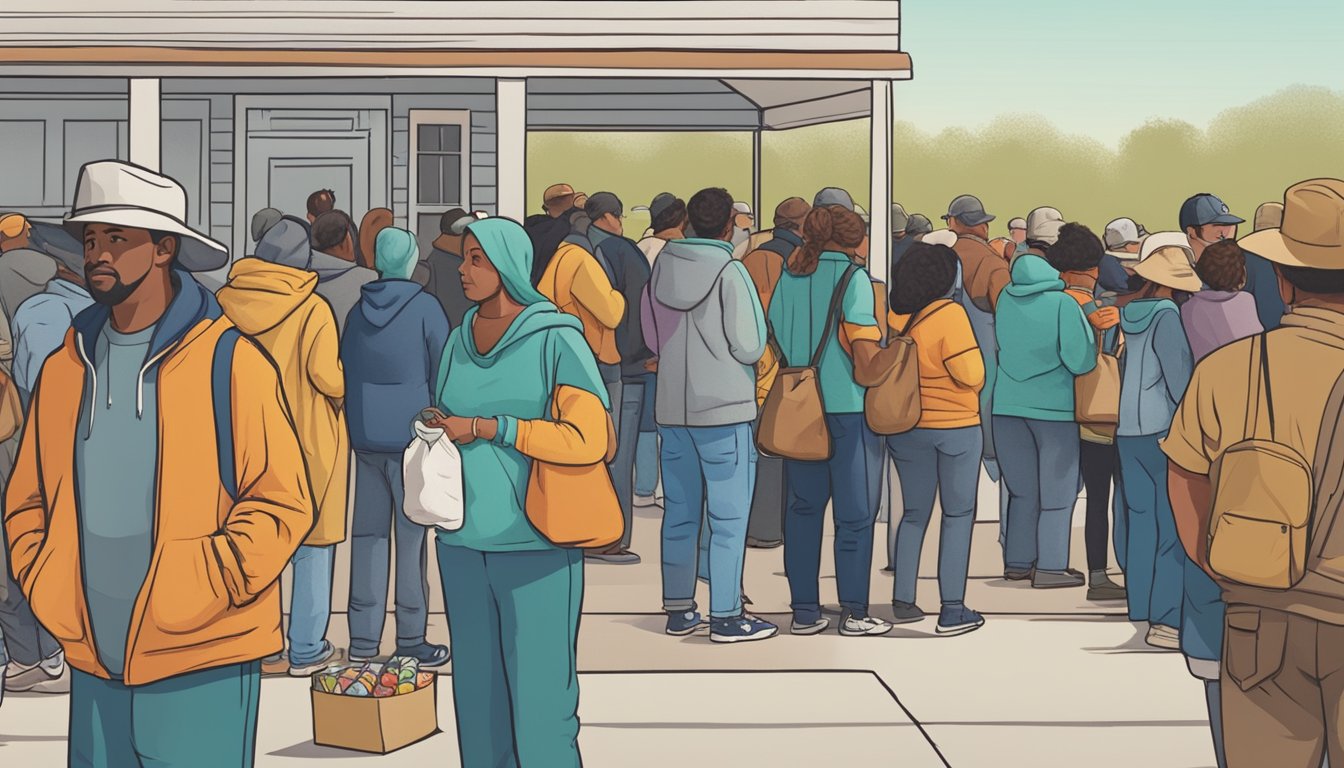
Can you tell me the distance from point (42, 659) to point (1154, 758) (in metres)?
4.85

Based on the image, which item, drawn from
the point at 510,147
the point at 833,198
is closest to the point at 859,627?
the point at 833,198

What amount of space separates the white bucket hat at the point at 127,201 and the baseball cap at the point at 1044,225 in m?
7.64

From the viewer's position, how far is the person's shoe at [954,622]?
8273 mm

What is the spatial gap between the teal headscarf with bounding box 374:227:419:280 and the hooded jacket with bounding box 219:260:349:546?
0.32 metres

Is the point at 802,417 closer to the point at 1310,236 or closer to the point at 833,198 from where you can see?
the point at 833,198

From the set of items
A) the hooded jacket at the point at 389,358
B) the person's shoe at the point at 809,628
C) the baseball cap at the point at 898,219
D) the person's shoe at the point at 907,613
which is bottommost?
the person's shoe at the point at 809,628

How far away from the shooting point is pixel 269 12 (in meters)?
12.7

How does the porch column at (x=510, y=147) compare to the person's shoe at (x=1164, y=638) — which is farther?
the porch column at (x=510, y=147)

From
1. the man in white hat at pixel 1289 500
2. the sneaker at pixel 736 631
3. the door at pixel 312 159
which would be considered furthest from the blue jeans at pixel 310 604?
the door at pixel 312 159

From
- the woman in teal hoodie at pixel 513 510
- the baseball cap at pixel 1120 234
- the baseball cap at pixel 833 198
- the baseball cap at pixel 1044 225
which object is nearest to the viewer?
the woman in teal hoodie at pixel 513 510

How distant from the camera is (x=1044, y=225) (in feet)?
35.4

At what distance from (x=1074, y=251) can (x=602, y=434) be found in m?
4.89

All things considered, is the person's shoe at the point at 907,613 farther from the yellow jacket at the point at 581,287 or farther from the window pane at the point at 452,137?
the window pane at the point at 452,137

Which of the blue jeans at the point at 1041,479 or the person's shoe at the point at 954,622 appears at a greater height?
the blue jeans at the point at 1041,479
